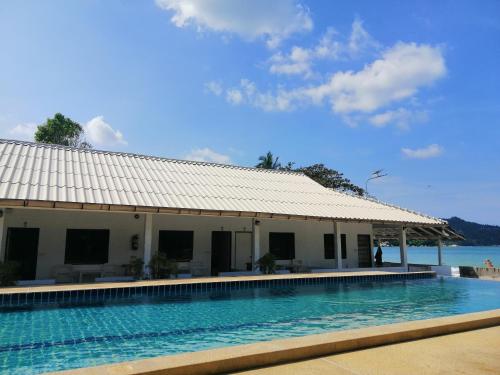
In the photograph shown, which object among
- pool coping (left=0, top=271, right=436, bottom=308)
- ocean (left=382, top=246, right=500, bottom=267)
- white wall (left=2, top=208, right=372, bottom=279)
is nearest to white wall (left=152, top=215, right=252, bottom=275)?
white wall (left=2, top=208, right=372, bottom=279)

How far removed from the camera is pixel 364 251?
18734 millimetres

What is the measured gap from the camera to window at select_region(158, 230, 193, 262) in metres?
13.7

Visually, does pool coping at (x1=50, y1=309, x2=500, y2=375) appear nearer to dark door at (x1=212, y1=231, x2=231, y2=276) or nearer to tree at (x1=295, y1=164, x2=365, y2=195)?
dark door at (x1=212, y1=231, x2=231, y2=276)

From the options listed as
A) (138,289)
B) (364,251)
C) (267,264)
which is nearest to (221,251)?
(267,264)

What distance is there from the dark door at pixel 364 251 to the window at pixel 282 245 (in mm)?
4233

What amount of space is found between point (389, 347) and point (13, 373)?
4386 millimetres

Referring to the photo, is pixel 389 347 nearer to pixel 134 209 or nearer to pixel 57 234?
pixel 134 209

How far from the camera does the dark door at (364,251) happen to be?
18656 millimetres

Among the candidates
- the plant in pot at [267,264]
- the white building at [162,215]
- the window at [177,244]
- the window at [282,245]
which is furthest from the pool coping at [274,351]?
the window at [282,245]

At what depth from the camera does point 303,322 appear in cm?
710

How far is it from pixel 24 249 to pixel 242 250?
794 centimetres

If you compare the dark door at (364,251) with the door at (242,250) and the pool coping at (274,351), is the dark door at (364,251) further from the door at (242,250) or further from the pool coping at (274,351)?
the pool coping at (274,351)

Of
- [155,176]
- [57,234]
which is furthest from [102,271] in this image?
[155,176]

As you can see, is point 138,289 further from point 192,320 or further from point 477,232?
point 477,232
